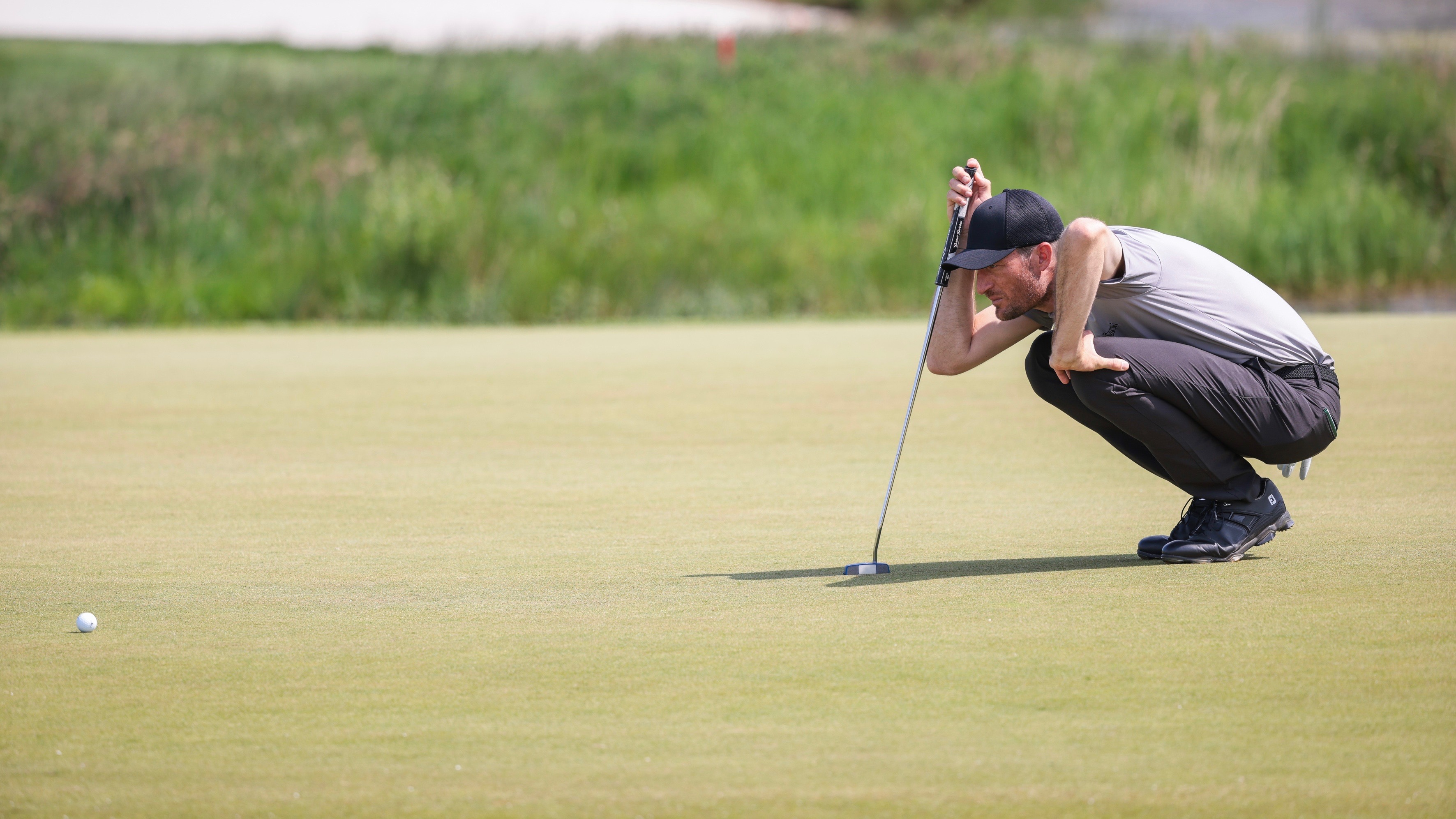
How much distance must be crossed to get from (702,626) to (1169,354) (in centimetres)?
160

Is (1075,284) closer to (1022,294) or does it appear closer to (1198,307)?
(1022,294)

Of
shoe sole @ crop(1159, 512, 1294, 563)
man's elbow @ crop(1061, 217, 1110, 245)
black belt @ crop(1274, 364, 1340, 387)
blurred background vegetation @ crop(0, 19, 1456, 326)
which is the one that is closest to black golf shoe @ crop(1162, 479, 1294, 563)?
shoe sole @ crop(1159, 512, 1294, 563)

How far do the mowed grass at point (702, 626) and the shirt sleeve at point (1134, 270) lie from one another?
2.66 feet

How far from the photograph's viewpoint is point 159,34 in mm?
37781

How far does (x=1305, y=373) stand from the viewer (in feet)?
16.3

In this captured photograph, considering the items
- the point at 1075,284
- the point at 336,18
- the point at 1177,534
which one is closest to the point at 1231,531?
the point at 1177,534

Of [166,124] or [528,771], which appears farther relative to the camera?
[166,124]

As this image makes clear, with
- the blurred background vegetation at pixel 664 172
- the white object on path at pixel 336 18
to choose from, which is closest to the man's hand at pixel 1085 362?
the blurred background vegetation at pixel 664 172

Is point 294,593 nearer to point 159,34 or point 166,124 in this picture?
point 166,124

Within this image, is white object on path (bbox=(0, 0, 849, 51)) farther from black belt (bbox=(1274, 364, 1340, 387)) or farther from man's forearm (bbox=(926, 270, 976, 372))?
black belt (bbox=(1274, 364, 1340, 387))

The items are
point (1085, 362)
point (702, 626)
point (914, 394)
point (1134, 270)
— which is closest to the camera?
point (702, 626)

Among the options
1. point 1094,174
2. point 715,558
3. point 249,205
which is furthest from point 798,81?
point 715,558

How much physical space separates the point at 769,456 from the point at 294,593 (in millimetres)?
3134

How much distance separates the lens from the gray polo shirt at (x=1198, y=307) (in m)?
4.86
